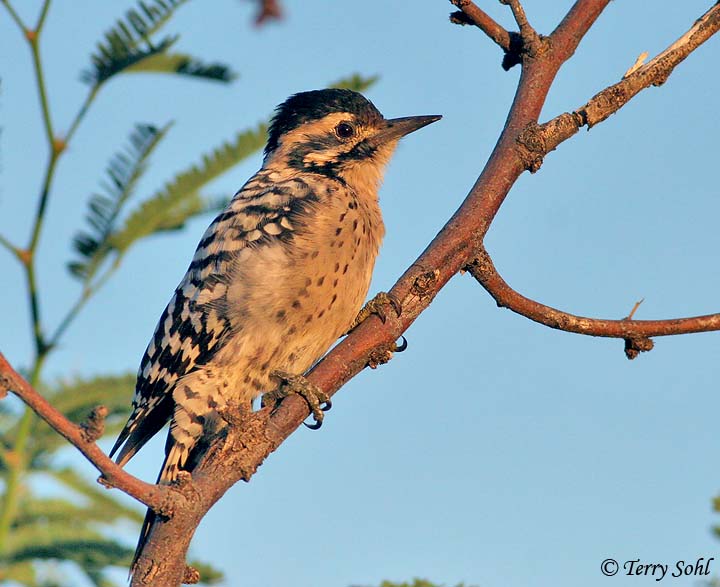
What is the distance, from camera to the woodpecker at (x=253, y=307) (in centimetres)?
420

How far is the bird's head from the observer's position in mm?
4965

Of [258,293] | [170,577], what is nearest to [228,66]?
[258,293]

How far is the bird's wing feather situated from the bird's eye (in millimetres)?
433

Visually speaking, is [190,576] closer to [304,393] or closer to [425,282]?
[304,393]

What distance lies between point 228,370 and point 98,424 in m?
2.02

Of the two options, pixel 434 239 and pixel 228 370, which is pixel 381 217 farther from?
pixel 434 239

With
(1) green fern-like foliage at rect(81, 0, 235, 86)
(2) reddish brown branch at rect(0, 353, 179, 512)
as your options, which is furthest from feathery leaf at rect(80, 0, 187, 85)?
(2) reddish brown branch at rect(0, 353, 179, 512)

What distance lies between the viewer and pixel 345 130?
5.06 meters

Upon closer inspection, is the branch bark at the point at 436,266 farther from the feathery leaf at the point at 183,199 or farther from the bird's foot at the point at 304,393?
the feathery leaf at the point at 183,199

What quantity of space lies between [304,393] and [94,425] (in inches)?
44.1

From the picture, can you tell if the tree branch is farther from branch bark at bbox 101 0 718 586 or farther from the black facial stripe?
the black facial stripe

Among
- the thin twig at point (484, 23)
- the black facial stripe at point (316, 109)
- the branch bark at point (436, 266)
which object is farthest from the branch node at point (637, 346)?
the black facial stripe at point (316, 109)

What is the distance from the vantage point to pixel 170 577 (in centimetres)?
268

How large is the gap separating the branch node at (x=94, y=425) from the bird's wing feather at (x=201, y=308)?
194cm
